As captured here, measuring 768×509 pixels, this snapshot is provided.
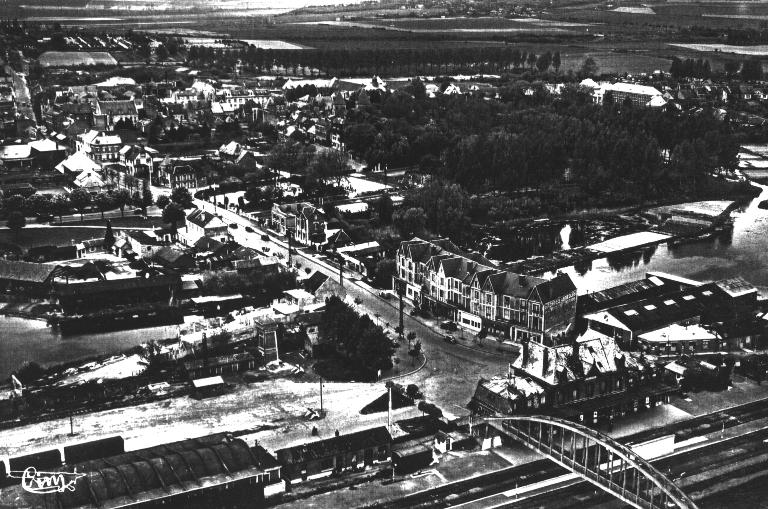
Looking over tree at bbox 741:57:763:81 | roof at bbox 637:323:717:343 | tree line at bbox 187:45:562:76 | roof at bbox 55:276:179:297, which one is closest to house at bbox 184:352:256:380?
roof at bbox 55:276:179:297

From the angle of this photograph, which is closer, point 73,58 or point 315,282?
point 315,282

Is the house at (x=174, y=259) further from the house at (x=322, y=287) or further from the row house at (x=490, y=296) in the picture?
the row house at (x=490, y=296)

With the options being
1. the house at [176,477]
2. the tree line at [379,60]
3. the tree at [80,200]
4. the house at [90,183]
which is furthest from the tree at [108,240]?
the tree line at [379,60]

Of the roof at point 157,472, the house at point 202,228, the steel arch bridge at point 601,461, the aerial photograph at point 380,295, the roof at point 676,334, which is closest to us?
the steel arch bridge at point 601,461

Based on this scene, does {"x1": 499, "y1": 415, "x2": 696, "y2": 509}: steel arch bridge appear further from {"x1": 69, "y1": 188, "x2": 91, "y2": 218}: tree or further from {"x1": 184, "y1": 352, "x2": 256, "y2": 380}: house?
{"x1": 69, "y1": 188, "x2": 91, "y2": 218}: tree

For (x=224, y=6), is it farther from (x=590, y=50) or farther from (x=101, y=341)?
(x=101, y=341)

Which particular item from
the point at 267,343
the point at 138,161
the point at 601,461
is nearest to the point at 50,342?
the point at 267,343

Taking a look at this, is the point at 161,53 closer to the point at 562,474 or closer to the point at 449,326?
the point at 449,326
